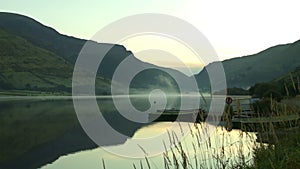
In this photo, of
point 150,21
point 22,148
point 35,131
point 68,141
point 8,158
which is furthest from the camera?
Result: point 35,131

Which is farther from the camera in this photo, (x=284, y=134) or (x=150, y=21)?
(x=150, y=21)

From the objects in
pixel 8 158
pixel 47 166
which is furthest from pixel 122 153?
pixel 8 158

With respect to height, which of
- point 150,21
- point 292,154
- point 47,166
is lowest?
point 47,166

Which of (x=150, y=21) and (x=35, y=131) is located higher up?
(x=150, y=21)

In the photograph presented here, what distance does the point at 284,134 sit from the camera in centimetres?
1049

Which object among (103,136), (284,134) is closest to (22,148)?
(103,136)

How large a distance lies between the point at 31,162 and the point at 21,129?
21.9 meters

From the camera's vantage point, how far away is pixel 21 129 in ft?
165

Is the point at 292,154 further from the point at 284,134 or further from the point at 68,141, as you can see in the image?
the point at 68,141

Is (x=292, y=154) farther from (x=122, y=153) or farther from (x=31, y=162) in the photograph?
(x=31, y=162)

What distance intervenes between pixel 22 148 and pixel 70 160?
1048 centimetres

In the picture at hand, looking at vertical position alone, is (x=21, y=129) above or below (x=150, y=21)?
below

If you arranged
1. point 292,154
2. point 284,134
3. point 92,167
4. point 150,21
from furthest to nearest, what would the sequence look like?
1. point 92,167
2. point 150,21
3. point 284,134
4. point 292,154

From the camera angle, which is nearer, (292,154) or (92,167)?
(292,154)
